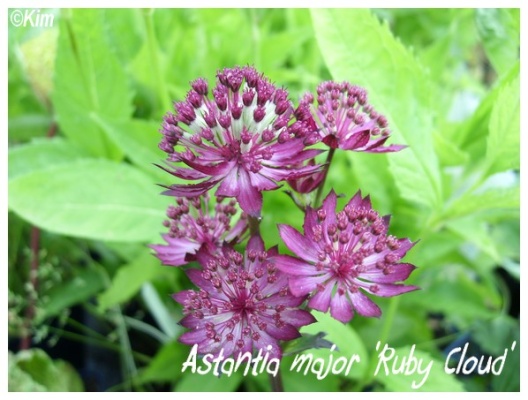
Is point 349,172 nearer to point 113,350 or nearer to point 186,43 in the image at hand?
point 186,43

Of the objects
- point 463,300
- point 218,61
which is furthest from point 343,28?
point 463,300

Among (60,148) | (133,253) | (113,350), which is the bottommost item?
(113,350)

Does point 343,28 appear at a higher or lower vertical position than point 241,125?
higher

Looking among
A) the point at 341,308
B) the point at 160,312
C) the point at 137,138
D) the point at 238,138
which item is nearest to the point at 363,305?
the point at 341,308

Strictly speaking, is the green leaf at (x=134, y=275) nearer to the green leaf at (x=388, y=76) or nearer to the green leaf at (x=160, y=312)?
the green leaf at (x=160, y=312)

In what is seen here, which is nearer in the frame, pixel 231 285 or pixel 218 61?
pixel 231 285

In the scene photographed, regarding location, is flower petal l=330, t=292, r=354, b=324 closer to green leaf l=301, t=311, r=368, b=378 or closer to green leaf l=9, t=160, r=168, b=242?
green leaf l=301, t=311, r=368, b=378

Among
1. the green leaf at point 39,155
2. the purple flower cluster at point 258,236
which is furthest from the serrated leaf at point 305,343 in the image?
the green leaf at point 39,155
